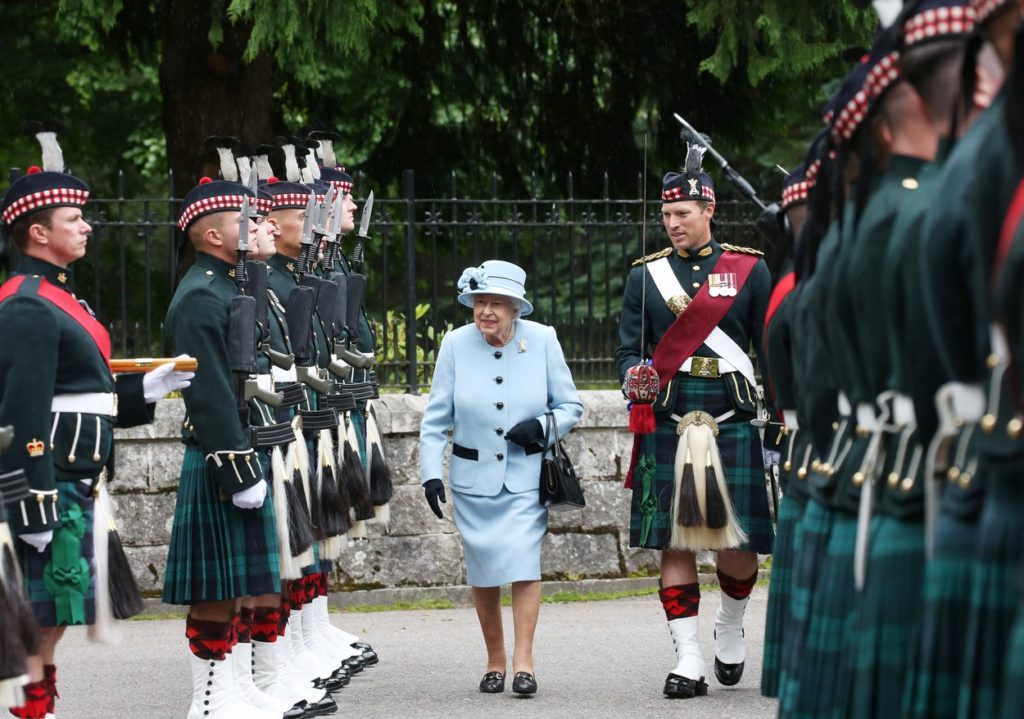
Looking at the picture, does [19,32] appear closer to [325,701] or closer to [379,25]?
[379,25]

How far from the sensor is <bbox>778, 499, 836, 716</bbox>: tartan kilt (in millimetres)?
4332

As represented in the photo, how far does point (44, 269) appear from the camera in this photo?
20.4ft

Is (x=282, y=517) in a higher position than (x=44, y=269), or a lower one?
lower

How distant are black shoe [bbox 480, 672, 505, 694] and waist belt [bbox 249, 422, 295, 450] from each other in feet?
A: 4.68

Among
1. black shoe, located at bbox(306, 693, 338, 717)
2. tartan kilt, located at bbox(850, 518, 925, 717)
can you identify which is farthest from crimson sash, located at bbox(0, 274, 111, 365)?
tartan kilt, located at bbox(850, 518, 925, 717)

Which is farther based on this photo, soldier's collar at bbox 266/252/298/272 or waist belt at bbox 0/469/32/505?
soldier's collar at bbox 266/252/298/272

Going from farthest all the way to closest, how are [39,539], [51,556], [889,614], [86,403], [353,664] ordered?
1. [353,664]
2. [86,403]
3. [51,556]
4. [39,539]
5. [889,614]

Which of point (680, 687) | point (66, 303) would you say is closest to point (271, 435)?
point (66, 303)

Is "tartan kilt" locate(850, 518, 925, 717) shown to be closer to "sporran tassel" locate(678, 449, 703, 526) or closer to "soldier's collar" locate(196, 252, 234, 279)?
"soldier's collar" locate(196, 252, 234, 279)

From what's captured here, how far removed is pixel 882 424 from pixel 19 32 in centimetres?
1183

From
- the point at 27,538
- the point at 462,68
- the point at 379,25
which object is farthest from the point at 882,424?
the point at 462,68

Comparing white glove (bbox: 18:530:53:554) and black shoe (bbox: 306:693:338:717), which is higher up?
white glove (bbox: 18:530:53:554)

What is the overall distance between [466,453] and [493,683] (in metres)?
1.01

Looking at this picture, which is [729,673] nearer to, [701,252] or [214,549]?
[701,252]
